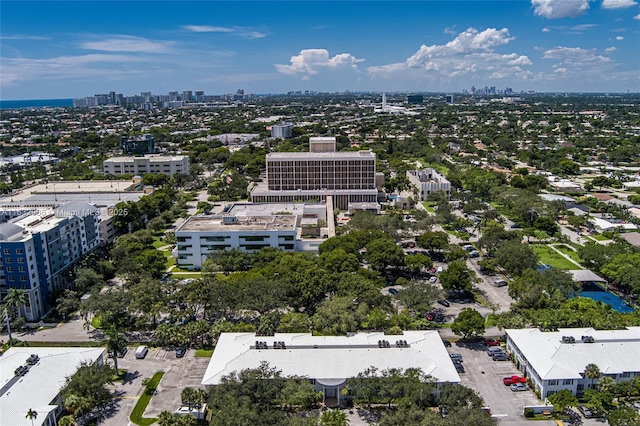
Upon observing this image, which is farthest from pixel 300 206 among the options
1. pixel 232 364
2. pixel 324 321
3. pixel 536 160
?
pixel 536 160

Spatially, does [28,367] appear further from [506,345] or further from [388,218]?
[388,218]

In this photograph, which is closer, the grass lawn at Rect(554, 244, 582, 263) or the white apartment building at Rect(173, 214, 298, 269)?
the white apartment building at Rect(173, 214, 298, 269)

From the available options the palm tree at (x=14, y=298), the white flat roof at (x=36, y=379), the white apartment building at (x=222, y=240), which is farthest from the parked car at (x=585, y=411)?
the palm tree at (x=14, y=298)

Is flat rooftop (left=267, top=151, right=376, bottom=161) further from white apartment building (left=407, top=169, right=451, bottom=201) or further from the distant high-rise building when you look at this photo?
the distant high-rise building

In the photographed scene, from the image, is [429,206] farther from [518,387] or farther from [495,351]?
[518,387]

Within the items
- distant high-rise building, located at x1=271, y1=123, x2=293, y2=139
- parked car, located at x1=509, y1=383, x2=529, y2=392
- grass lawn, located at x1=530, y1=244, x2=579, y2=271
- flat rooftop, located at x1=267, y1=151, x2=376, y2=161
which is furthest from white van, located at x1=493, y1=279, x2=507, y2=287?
distant high-rise building, located at x1=271, y1=123, x2=293, y2=139

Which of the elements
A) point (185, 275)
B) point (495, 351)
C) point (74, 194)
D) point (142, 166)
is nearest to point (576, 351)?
point (495, 351)

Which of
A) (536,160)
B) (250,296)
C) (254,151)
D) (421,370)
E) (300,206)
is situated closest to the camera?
(421,370)
